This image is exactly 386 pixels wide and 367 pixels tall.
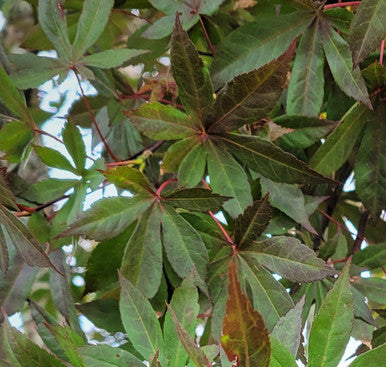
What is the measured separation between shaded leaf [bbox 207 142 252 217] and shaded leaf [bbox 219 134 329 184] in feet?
0.04

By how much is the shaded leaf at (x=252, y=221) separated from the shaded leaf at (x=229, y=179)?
0.09ft

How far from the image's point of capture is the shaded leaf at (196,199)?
733mm

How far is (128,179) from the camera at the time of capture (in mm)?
738

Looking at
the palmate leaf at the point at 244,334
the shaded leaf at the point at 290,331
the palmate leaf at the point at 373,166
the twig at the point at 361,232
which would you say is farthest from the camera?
the twig at the point at 361,232

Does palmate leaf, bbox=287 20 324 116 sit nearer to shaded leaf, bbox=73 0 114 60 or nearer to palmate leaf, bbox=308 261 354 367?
shaded leaf, bbox=73 0 114 60

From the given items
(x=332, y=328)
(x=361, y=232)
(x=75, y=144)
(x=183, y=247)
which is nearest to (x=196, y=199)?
(x=183, y=247)

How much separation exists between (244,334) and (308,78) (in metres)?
0.51

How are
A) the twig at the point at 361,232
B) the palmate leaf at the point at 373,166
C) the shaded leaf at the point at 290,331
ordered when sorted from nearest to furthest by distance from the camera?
the shaded leaf at the point at 290,331 < the palmate leaf at the point at 373,166 < the twig at the point at 361,232

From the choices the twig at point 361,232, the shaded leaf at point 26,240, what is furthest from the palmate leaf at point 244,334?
the twig at point 361,232

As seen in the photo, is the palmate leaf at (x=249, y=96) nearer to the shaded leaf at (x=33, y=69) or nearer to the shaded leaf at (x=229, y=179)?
the shaded leaf at (x=229, y=179)

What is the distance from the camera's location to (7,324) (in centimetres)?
59

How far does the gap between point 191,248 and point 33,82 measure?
315 mm

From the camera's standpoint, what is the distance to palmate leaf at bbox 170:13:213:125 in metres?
0.72

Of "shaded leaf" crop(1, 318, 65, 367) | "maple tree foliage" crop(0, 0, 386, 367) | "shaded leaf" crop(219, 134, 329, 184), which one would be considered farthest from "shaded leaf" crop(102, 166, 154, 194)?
"shaded leaf" crop(1, 318, 65, 367)
